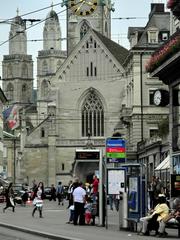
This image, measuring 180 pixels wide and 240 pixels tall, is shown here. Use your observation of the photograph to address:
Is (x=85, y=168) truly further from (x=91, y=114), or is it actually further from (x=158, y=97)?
(x=91, y=114)

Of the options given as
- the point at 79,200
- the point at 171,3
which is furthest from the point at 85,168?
the point at 171,3

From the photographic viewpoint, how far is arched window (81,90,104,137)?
11994 centimetres

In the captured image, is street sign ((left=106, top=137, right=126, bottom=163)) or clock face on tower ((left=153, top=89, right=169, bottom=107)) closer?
street sign ((left=106, top=137, right=126, bottom=163))

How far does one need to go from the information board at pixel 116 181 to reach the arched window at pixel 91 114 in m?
91.0

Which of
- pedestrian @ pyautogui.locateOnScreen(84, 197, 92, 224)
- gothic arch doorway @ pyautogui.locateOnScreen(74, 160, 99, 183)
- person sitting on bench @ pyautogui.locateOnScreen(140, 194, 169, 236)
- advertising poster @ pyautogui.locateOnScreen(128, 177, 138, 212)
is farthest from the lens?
gothic arch doorway @ pyautogui.locateOnScreen(74, 160, 99, 183)

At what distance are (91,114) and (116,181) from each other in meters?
92.0

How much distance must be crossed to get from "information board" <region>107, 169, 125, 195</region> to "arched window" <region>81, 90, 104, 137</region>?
9103 cm

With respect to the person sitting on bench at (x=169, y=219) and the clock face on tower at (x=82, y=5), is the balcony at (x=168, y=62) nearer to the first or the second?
the clock face on tower at (x=82, y=5)

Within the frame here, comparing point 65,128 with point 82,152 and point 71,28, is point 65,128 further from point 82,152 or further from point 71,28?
point 82,152

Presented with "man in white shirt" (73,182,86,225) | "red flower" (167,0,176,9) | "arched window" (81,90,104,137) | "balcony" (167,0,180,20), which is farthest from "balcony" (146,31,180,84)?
"arched window" (81,90,104,137)

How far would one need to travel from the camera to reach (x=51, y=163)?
119188 mm

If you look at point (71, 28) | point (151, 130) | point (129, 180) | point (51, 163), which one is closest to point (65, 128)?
point (51, 163)

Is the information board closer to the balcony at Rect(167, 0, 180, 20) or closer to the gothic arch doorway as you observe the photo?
the balcony at Rect(167, 0, 180, 20)

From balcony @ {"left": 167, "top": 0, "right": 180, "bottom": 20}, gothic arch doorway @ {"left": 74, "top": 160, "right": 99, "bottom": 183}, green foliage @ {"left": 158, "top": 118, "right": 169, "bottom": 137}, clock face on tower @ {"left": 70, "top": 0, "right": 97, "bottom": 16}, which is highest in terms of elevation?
clock face on tower @ {"left": 70, "top": 0, "right": 97, "bottom": 16}
